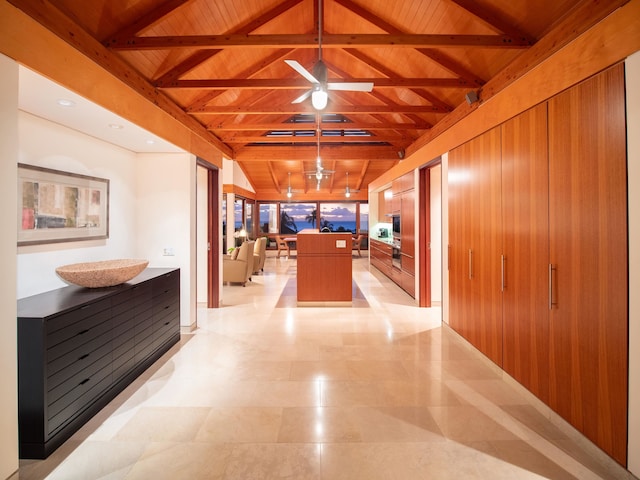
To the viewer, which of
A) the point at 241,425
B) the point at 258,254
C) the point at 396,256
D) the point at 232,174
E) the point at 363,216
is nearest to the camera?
the point at 241,425

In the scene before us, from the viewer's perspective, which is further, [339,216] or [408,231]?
[339,216]

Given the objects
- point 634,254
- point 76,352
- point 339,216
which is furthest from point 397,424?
point 339,216

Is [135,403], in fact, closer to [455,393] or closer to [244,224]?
[455,393]

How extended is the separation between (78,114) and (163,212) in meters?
1.62

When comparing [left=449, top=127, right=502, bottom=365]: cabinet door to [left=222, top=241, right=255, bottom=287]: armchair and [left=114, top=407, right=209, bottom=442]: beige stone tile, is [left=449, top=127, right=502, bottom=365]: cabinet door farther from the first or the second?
[left=222, top=241, right=255, bottom=287]: armchair

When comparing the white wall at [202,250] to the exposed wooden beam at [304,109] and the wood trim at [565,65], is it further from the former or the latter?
the wood trim at [565,65]

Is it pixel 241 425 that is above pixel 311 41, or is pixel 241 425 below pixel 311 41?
below

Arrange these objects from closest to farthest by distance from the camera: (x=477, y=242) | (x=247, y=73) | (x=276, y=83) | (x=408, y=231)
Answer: (x=477, y=242)
(x=276, y=83)
(x=247, y=73)
(x=408, y=231)

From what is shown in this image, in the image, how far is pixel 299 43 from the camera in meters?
2.91

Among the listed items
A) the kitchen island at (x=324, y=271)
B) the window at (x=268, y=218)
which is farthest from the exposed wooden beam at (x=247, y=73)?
the window at (x=268, y=218)

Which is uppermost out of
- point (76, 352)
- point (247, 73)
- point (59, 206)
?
point (247, 73)

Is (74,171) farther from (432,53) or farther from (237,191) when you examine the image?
(237,191)

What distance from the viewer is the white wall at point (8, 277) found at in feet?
5.59

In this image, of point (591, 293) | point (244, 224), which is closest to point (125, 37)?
point (591, 293)
